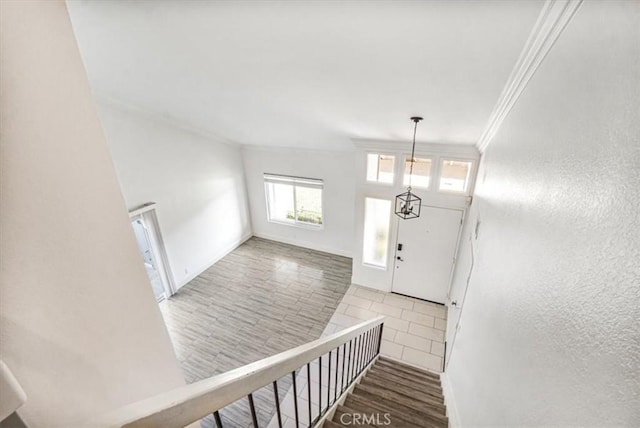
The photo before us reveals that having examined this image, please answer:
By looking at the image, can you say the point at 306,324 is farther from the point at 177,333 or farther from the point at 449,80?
the point at 449,80

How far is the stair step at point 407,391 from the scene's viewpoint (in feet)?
8.95

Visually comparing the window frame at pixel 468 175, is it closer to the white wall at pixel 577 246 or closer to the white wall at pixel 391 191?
the white wall at pixel 391 191

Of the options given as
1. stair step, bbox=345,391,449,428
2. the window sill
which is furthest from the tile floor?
the window sill

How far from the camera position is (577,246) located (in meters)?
0.81

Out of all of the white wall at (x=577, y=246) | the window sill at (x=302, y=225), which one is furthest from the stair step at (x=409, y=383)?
the window sill at (x=302, y=225)

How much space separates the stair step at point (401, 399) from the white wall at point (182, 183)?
379cm

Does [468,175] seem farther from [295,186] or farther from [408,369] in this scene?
[295,186]

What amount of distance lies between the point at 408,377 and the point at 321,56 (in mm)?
3515

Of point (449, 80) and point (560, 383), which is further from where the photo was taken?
point (449, 80)

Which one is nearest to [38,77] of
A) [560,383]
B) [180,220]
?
[560,383]

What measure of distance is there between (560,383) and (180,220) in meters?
5.71

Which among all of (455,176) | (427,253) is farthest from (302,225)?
(455,176)

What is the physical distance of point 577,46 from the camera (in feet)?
3.30

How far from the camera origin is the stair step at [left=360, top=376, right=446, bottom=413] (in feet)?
8.95
